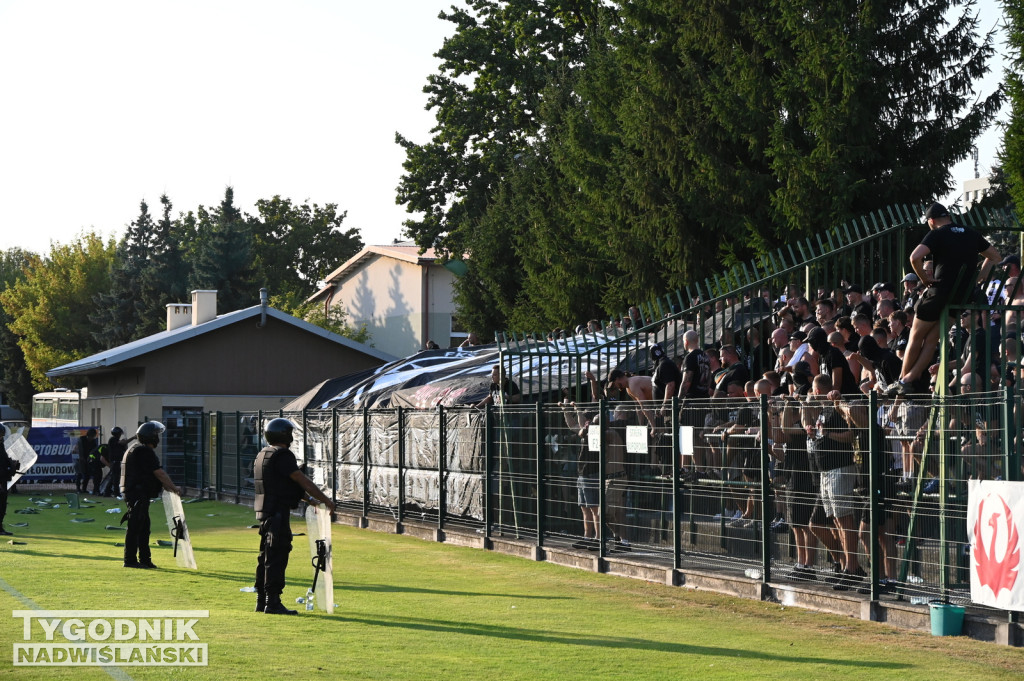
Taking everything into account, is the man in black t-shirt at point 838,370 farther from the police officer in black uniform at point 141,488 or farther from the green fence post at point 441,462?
the green fence post at point 441,462

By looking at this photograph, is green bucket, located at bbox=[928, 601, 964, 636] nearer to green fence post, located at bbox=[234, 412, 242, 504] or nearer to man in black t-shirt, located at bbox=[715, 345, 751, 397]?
man in black t-shirt, located at bbox=[715, 345, 751, 397]

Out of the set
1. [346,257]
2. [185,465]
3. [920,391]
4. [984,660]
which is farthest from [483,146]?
[346,257]

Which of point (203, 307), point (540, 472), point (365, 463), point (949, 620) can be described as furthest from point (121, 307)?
point (949, 620)

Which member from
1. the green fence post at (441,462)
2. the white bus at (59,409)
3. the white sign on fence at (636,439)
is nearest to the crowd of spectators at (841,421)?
the white sign on fence at (636,439)

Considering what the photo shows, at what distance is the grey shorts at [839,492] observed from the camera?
12.1m

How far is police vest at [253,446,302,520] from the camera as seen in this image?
1249 cm

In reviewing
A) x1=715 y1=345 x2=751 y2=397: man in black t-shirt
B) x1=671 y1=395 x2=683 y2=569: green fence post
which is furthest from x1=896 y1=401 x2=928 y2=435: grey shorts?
x1=715 y1=345 x2=751 y2=397: man in black t-shirt

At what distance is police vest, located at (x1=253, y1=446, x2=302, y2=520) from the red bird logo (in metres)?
6.03

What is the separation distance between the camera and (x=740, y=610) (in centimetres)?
1266

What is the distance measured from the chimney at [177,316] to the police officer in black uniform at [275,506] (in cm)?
4219

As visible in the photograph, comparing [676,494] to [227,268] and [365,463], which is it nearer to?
[365,463]

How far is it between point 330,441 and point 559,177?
16610mm

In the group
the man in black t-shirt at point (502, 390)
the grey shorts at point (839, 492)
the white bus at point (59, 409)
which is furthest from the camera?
the white bus at point (59, 409)

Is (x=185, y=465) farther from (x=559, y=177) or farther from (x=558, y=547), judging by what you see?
(x=558, y=547)
